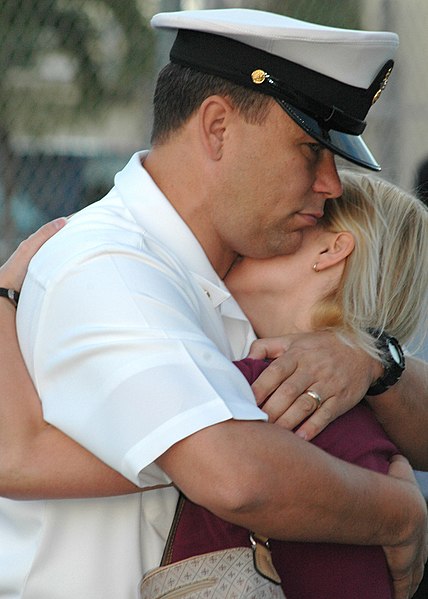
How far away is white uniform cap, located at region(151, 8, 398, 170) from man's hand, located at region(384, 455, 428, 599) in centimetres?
67

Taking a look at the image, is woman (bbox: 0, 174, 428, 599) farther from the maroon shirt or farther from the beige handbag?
the beige handbag

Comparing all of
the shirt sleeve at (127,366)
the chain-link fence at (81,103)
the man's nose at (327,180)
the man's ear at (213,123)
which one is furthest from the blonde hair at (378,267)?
the chain-link fence at (81,103)

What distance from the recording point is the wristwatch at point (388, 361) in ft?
7.93

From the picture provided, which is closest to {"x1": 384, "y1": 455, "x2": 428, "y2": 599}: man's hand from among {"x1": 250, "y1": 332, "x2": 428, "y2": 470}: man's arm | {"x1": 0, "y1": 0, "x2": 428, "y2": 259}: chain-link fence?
{"x1": 250, "y1": 332, "x2": 428, "y2": 470}: man's arm

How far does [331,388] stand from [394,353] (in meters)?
0.29

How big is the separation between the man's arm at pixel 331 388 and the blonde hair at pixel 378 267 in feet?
0.23

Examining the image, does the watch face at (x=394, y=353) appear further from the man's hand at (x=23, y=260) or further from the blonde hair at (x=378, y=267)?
the man's hand at (x=23, y=260)

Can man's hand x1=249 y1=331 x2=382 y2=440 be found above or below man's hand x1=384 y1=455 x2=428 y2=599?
above

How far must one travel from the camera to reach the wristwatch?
2416 millimetres

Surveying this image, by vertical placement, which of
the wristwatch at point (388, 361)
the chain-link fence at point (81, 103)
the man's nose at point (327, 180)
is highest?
the man's nose at point (327, 180)

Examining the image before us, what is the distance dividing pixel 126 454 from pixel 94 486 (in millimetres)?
182

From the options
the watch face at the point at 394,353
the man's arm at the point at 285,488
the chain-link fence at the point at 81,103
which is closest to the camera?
the man's arm at the point at 285,488

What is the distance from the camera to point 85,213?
2221mm

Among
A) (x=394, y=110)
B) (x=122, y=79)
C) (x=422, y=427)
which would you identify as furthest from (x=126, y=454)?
(x=394, y=110)
